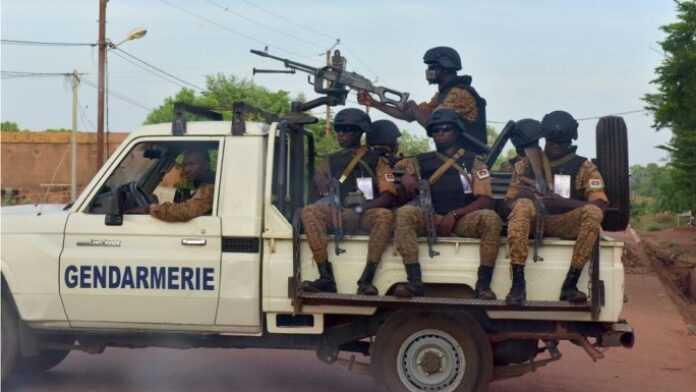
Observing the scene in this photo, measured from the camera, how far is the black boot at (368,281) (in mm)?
6555

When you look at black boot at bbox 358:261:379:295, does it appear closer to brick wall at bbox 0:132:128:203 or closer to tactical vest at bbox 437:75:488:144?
tactical vest at bbox 437:75:488:144

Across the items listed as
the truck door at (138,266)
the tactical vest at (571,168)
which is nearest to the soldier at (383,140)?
the tactical vest at (571,168)

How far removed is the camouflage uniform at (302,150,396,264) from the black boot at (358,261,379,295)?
0.04 metres

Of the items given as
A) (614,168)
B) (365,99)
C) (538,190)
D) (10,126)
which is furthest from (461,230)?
(10,126)

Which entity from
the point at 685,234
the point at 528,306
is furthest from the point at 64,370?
the point at 685,234

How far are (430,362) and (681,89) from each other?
46.3 ft

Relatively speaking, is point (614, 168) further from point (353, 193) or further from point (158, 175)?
point (158, 175)

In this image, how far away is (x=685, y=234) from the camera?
35750mm

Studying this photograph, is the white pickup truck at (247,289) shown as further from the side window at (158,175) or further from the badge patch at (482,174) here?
the badge patch at (482,174)

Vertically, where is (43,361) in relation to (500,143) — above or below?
below

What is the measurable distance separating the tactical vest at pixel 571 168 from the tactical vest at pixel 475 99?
173cm

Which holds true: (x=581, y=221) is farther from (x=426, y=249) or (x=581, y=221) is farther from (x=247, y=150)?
(x=247, y=150)

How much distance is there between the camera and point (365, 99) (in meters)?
10.4

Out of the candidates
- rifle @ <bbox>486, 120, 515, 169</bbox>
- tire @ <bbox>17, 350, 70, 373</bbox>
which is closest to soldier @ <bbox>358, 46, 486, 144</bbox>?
rifle @ <bbox>486, 120, 515, 169</bbox>
